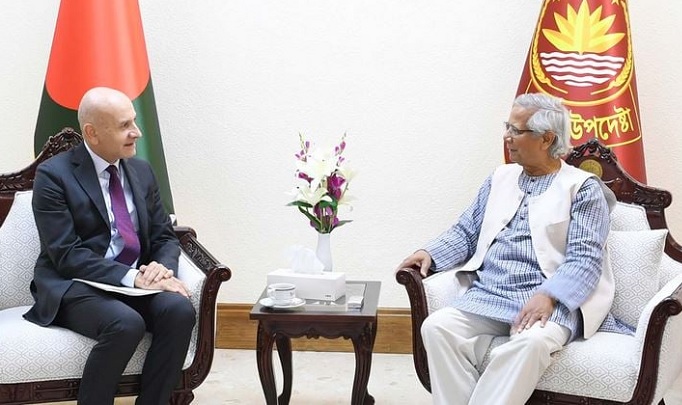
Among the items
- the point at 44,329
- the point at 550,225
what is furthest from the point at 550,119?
the point at 44,329

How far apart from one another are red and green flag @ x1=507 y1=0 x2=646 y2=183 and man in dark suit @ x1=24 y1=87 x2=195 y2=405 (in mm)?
1746

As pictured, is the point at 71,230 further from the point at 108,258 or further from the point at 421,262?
the point at 421,262

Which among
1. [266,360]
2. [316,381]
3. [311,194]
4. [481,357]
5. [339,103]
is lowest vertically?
[316,381]

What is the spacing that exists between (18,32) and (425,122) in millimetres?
2157

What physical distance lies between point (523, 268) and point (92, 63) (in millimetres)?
2081

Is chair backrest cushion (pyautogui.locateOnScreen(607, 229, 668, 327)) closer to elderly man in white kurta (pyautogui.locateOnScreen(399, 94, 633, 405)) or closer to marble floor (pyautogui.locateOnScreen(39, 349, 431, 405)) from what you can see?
elderly man in white kurta (pyautogui.locateOnScreen(399, 94, 633, 405))

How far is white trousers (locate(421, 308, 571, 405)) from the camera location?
108 inches

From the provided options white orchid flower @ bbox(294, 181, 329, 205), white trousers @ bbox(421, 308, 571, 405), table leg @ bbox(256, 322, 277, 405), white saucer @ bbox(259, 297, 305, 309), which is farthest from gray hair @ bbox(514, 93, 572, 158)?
table leg @ bbox(256, 322, 277, 405)

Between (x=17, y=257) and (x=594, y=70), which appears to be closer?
(x=17, y=257)

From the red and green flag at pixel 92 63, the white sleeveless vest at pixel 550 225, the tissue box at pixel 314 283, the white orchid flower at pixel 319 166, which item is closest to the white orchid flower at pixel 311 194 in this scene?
the white orchid flower at pixel 319 166

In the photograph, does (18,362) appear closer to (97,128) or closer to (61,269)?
(61,269)

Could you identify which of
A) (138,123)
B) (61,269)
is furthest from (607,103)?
(61,269)

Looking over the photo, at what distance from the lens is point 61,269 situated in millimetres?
3107

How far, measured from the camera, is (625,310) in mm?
3068
